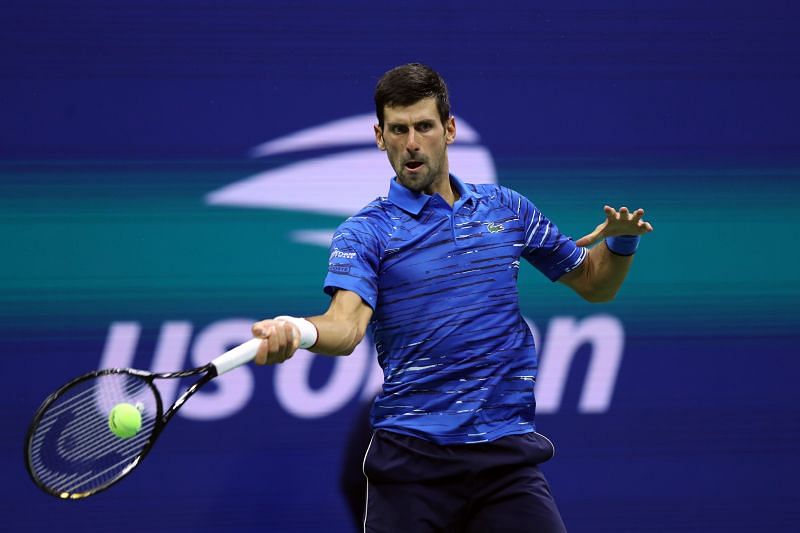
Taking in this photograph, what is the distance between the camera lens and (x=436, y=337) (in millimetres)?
2803

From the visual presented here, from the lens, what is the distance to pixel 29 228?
3854 millimetres

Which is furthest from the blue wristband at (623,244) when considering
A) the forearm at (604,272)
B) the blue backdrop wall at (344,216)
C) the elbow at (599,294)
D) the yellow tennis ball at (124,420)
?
the yellow tennis ball at (124,420)

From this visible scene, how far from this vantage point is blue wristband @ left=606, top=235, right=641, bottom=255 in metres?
3.12

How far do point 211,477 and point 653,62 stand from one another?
7.05 ft

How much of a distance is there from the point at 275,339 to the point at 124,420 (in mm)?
392

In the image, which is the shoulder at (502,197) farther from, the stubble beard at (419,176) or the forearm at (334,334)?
the forearm at (334,334)

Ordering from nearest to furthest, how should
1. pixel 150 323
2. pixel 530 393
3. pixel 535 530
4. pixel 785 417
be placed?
1. pixel 535 530
2. pixel 530 393
3. pixel 150 323
4. pixel 785 417

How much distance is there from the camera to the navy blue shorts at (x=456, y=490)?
107 inches

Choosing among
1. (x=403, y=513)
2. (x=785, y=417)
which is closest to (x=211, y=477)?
(x=403, y=513)

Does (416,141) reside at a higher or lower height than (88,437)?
higher

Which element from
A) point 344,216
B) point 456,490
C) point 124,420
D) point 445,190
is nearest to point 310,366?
point 344,216

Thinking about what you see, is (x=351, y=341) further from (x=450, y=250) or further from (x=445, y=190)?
(x=445, y=190)

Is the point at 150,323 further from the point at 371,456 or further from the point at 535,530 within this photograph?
the point at 535,530

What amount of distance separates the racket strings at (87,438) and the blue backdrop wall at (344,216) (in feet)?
3.50
